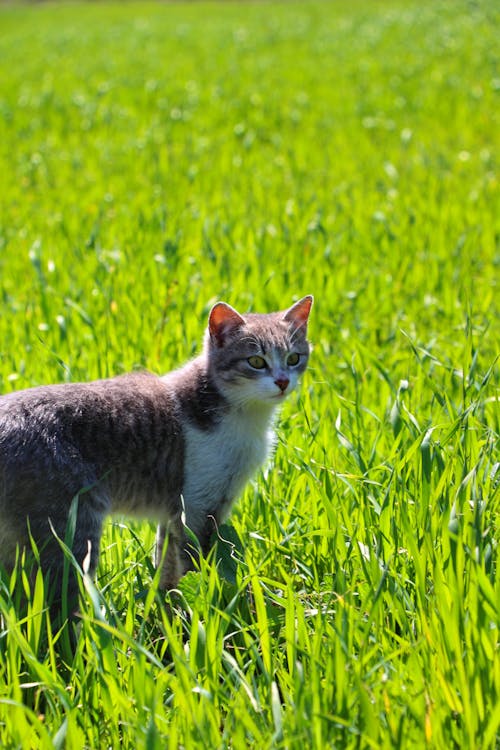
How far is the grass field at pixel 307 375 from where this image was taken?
8.43 feet

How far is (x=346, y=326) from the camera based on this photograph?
6.11m

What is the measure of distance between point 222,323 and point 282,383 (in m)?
0.45

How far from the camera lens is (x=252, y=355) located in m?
4.13

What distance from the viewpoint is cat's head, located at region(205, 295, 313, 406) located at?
4.04 meters

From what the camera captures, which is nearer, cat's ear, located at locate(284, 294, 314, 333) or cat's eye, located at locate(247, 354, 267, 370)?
cat's eye, located at locate(247, 354, 267, 370)

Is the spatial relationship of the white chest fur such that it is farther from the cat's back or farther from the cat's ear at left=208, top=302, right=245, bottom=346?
the cat's ear at left=208, top=302, right=245, bottom=346

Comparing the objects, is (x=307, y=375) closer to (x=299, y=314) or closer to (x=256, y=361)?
(x=299, y=314)

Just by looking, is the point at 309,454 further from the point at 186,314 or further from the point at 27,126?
the point at 27,126

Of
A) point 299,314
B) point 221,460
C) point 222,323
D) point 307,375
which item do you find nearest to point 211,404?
point 221,460

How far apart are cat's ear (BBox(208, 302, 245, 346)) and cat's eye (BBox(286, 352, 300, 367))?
29 centimetres

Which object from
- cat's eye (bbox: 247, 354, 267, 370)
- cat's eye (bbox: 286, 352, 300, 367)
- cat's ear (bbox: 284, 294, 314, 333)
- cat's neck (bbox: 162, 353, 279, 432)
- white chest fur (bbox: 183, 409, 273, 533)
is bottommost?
white chest fur (bbox: 183, 409, 273, 533)

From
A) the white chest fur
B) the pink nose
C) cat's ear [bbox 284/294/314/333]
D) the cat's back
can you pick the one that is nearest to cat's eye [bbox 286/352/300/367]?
cat's ear [bbox 284/294/314/333]

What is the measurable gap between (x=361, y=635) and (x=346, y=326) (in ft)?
11.4

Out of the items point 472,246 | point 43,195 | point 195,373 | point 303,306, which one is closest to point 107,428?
point 195,373
